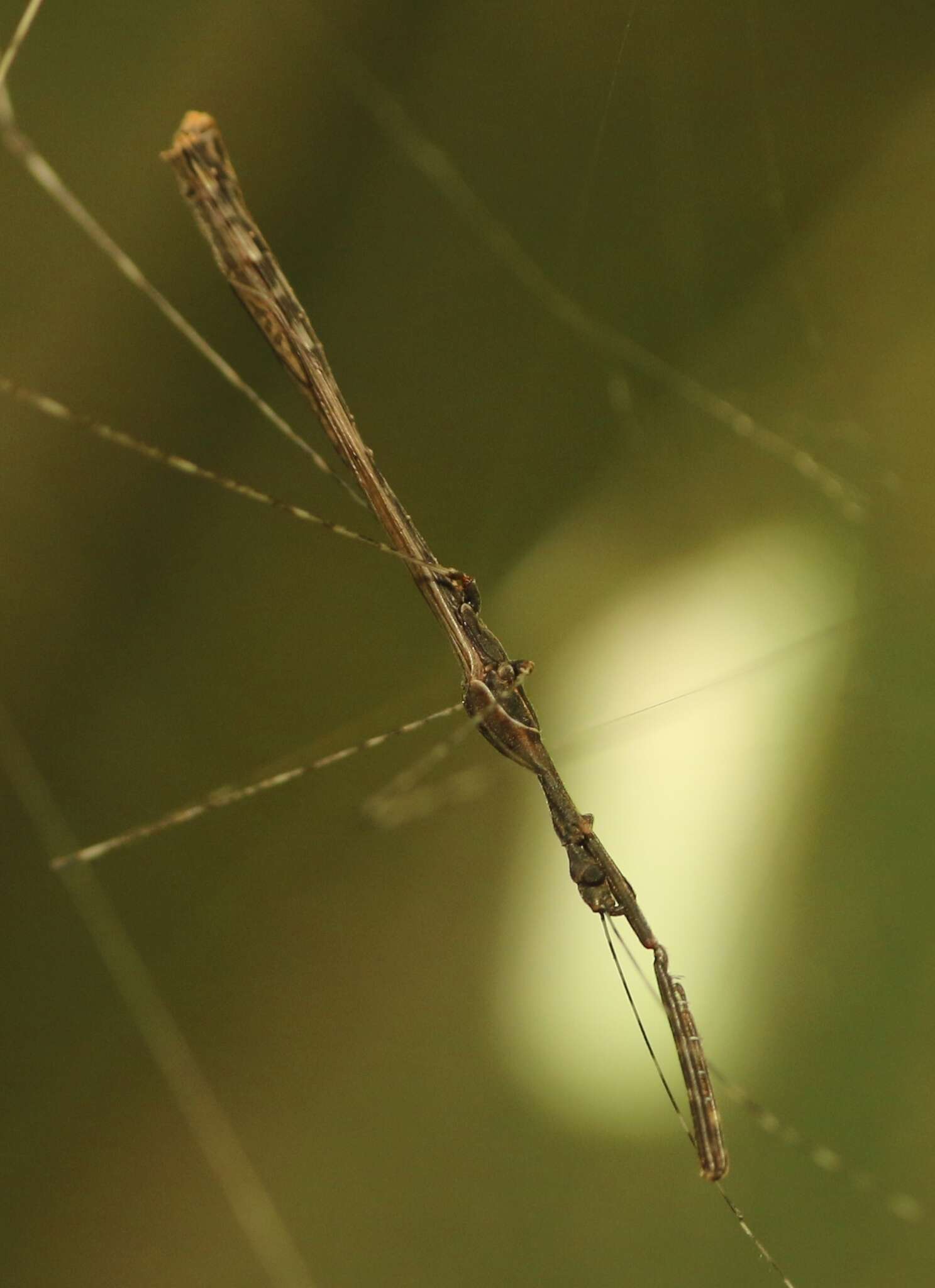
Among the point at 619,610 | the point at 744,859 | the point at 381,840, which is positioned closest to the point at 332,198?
the point at 619,610

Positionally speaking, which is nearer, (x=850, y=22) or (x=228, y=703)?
(x=850, y=22)

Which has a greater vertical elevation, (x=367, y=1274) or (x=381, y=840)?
(x=381, y=840)

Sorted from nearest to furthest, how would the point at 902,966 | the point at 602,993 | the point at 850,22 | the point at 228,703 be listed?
the point at 850,22 < the point at 902,966 < the point at 602,993 < the point at 228,703

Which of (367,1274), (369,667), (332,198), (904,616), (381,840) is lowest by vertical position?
(367,1274)

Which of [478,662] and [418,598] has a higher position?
[418,598]

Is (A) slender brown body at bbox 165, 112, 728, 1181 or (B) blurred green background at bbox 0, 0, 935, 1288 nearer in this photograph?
(A) slender brown body at bbox 165, 112, 728, 1181

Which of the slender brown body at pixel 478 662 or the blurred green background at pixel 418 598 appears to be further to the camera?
the blurred green background at pixel 418 598

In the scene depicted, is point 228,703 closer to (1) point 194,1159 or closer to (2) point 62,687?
(2) point 62,687

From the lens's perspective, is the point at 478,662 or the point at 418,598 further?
the point at 418,598
